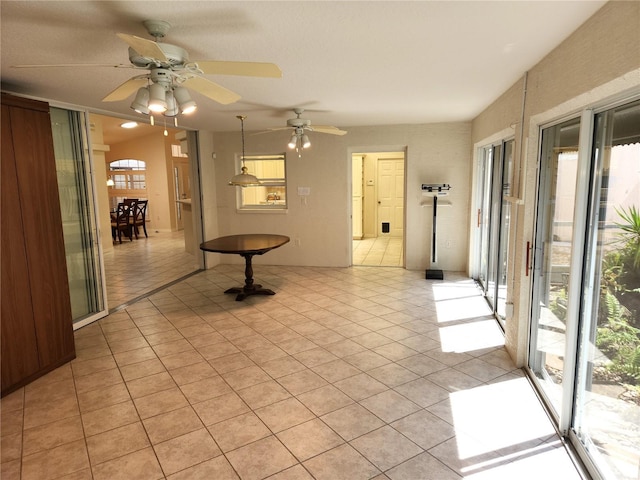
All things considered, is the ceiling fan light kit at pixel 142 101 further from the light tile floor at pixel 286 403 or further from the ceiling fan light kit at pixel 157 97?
the light tile floor at pixel 286 403

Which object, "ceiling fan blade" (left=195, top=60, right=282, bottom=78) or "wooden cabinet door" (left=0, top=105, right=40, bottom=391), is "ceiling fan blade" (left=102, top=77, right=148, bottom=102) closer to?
"ceiling fan blade" (left=195, top=60, right=282, bottom=78)

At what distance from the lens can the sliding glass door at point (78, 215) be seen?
3.98 m

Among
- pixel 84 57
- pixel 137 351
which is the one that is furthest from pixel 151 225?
pixel 84 57

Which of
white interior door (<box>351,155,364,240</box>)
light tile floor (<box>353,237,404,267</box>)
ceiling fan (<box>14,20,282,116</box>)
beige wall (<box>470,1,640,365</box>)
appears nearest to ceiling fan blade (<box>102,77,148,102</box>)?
ceiling fan (<box>14,20,282,116</box>)

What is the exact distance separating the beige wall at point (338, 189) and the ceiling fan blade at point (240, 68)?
14.6 ft

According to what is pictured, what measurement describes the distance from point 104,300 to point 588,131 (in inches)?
188

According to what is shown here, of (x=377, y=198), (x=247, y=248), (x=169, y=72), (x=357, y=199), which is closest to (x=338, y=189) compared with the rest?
(x=247, y=248)

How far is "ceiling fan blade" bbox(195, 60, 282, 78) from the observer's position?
76.0 inches

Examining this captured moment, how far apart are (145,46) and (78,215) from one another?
315 centimetres

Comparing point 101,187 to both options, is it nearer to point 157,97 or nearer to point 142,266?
point 142,266

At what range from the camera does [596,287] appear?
2127 millimetres

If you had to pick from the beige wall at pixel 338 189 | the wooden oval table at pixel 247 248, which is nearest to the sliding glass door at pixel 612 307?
the wooden oval table at pixel 247 248

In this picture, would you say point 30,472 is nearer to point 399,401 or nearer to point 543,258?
point 399,401

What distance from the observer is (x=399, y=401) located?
9.04ft
